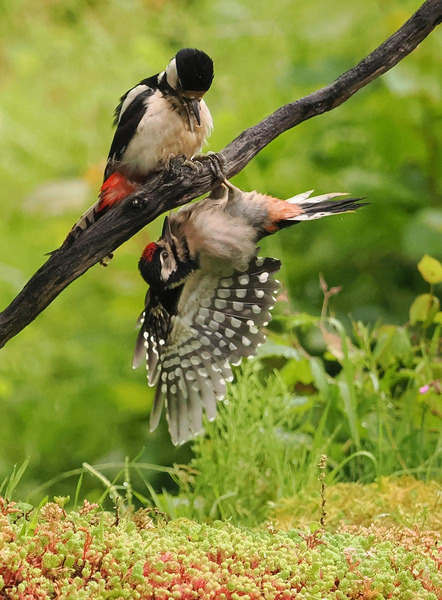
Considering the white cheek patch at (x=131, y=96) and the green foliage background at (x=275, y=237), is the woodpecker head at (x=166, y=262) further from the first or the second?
the green foliage background at (x=275, y=237)

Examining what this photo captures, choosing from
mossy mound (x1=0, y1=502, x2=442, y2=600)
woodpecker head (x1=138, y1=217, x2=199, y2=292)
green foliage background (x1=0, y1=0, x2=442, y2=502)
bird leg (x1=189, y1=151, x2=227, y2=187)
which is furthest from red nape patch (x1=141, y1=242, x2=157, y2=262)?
green foliage background (x1=0, y1=0, x2=442, y2=502)

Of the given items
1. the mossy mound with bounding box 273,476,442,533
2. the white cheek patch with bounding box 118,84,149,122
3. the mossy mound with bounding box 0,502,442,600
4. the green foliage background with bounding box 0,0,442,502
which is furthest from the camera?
the green foliage background with bounding box 0,0,442,502

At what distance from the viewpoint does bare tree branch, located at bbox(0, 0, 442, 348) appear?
227 centimetres

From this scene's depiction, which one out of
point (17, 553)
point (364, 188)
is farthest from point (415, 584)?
point (364, 188)

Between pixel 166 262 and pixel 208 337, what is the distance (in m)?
0.38

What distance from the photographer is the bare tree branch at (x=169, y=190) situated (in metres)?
2.27

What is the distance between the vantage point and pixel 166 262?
2.52m

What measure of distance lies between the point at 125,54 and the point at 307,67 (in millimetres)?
2686

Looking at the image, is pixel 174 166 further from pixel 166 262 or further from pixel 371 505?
pixel 371 505

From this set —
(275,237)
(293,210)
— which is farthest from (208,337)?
(275,237)

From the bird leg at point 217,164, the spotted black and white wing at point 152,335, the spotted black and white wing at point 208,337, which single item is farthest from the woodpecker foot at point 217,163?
the spotted black and white wing at point 152,335

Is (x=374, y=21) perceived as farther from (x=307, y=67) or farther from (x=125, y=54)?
(x=125, y=54)

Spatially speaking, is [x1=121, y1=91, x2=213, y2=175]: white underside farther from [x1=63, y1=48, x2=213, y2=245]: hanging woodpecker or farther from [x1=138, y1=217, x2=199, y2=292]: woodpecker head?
[x1=138, y1=217, x2=199, y2=292]: woodpecker head

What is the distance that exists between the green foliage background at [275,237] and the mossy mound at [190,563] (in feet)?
6.17
